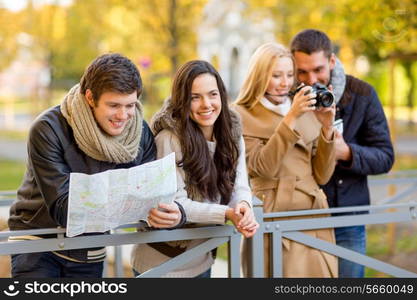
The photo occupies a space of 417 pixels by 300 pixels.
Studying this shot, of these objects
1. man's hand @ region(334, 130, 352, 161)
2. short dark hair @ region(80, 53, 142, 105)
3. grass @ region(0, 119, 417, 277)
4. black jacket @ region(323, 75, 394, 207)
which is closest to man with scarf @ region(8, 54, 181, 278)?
short dark hair @ region(80, 53, 142, 105)

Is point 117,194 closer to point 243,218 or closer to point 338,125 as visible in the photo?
point 243,218

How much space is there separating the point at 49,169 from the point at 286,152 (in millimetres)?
1189

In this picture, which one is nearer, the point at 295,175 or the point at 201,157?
the point at 201,157

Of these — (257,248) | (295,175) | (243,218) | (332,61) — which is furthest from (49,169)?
(332,61)

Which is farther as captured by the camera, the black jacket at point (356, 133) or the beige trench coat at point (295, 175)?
the black jacket at point (356, 133)

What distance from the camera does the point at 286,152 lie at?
328cm

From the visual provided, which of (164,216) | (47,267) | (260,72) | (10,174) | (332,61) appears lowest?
(47,267)

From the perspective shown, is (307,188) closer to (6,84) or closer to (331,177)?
(331,177)

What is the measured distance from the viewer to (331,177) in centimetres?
365

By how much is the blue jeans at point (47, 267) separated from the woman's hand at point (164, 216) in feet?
1.28

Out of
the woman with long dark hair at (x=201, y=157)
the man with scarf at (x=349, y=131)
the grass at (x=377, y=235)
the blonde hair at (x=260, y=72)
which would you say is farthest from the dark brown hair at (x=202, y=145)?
the grass at (x=377, y=235)

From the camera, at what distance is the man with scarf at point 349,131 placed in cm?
353

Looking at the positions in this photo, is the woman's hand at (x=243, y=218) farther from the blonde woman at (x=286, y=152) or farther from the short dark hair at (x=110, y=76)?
the short dark hair at (x=110, y=76)

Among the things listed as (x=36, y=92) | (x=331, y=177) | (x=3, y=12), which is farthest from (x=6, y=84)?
(x=331, y=177)
